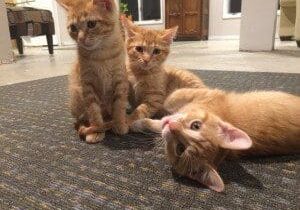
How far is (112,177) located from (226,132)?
317 mm

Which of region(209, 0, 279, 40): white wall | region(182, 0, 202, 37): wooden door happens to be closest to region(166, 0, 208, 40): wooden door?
region(182, 0, 202, 37): wooden door

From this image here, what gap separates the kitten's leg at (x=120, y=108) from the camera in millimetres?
1097

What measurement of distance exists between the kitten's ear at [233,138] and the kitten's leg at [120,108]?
39 centimetres

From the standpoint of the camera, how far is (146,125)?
1.11 meters

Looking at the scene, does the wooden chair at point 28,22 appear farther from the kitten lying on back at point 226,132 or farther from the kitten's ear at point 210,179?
the kitten's ear at point 210,179

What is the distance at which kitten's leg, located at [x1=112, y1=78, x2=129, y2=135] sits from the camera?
3.60ft

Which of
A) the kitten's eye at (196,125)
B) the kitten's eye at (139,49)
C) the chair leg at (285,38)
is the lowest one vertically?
the chair leg at (285,38)

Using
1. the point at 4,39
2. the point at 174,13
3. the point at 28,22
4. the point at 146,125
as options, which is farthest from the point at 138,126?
the point at 174,13

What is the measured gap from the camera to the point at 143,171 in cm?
84

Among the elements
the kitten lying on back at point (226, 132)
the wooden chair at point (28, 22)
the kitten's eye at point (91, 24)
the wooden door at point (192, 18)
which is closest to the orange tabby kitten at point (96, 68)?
the kitten's eye at point (91, 24)

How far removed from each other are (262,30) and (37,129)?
10.5 feet

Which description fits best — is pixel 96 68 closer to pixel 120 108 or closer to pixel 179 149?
pixel 120 108

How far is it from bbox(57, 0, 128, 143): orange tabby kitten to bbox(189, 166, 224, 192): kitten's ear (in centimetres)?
41

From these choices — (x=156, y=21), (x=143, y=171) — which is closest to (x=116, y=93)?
(x=143, y=171)
